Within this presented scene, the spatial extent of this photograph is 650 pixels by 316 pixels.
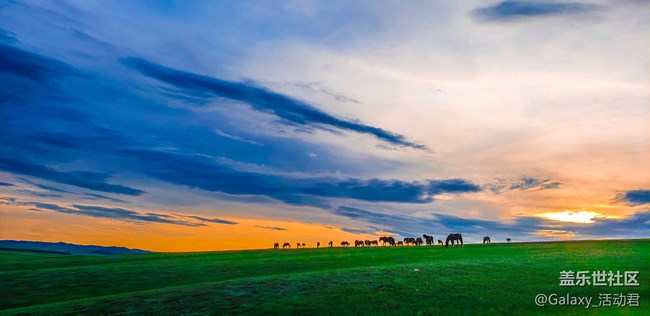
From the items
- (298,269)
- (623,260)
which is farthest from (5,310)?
(623,260)

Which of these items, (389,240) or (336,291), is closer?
(336,291)

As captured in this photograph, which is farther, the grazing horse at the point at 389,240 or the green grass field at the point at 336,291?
the grazing horse at the point at 389,240

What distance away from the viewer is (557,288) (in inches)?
1362

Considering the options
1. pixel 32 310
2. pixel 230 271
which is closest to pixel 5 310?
pixel 32 310

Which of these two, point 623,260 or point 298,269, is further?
point 298,269

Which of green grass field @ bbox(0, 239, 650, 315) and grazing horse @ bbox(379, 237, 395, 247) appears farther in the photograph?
grazing horse @ bbox(379, 237, 395, 247)

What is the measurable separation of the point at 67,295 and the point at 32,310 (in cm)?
827

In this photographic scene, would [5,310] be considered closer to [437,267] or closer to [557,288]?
[437,267]

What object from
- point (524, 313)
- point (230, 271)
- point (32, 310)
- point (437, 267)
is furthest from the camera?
point (230, 271)

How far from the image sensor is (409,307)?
29.5 meters

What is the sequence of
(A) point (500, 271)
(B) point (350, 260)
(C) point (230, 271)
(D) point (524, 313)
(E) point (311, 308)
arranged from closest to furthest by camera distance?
(D) point (524, 313) < (E) point (311, 308) < (A) point (500, 271) < (C) point (230, 271) < (B) point (350, 260)

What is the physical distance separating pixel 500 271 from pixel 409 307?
660 inches

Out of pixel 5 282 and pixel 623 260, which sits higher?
pixel 623 260

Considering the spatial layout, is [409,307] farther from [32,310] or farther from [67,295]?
[67,295]
